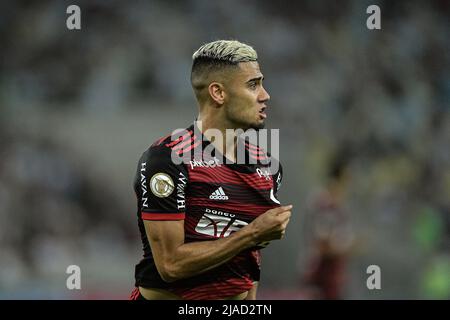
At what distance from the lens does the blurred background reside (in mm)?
10453

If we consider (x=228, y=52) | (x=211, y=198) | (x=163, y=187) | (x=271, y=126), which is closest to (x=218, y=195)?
(x=211, y=198)

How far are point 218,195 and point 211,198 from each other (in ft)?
0.13

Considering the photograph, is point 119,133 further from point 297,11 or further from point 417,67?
point 417,67

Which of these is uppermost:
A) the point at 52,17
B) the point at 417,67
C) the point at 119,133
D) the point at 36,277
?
the point at 52,17

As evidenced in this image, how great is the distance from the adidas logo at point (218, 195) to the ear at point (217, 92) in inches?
19.4

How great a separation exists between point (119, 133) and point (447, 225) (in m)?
4.70

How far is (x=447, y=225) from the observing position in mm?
10969

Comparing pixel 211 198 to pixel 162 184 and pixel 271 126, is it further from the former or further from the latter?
pixel 271 126

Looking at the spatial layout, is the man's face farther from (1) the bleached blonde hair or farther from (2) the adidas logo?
(2) the adidas logo

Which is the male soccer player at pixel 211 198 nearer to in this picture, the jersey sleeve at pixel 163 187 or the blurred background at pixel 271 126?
the jersey sleeve at pixel 163 187

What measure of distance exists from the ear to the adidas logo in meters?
0.49

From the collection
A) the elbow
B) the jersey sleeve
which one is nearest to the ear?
the jersey sleeve
